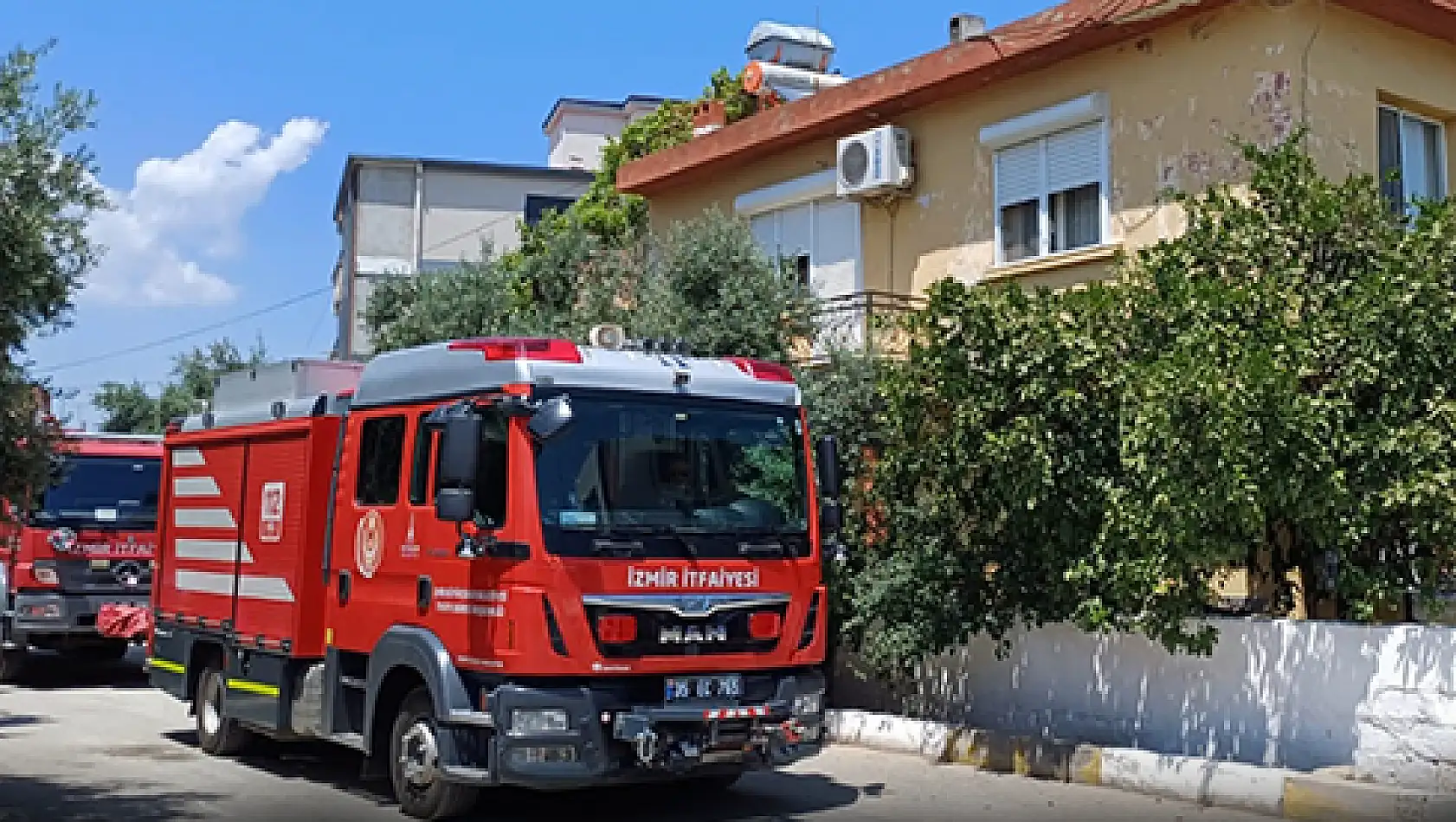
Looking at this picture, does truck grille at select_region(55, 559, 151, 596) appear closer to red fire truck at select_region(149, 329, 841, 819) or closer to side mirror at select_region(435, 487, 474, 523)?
red fire truck at select_region(149, 329, 841, 819)

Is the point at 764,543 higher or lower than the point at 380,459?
lower

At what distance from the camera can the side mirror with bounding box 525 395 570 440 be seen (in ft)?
25.5

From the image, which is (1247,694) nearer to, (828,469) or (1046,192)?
(828,469)

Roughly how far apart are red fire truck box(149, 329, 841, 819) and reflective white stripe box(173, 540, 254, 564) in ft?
2.95

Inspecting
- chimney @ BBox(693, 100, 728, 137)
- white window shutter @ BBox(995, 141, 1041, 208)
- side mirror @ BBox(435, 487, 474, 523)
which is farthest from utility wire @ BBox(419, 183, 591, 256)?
side mirror @ BBox(435, 487, 474, 523)

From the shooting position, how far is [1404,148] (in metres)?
14.1

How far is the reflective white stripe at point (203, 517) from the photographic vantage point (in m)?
11.2

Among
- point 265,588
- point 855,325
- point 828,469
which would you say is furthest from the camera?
point 855,325

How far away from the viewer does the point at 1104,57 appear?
46.9 ft

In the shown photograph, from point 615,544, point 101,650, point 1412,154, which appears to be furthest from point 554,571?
point 101,650

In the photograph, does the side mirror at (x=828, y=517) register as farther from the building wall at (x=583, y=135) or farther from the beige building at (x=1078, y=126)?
the building wall at (x=583, y=135)

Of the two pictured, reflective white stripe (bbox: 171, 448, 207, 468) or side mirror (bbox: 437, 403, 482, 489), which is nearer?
side mirror (bbox: 437, 403, 482, 489)

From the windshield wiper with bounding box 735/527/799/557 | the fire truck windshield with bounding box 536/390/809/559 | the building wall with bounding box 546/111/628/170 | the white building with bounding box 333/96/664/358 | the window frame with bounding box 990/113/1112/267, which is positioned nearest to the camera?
the fire truck windshield with bounding box 536/390/809/559

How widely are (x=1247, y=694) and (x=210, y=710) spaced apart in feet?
26.8
